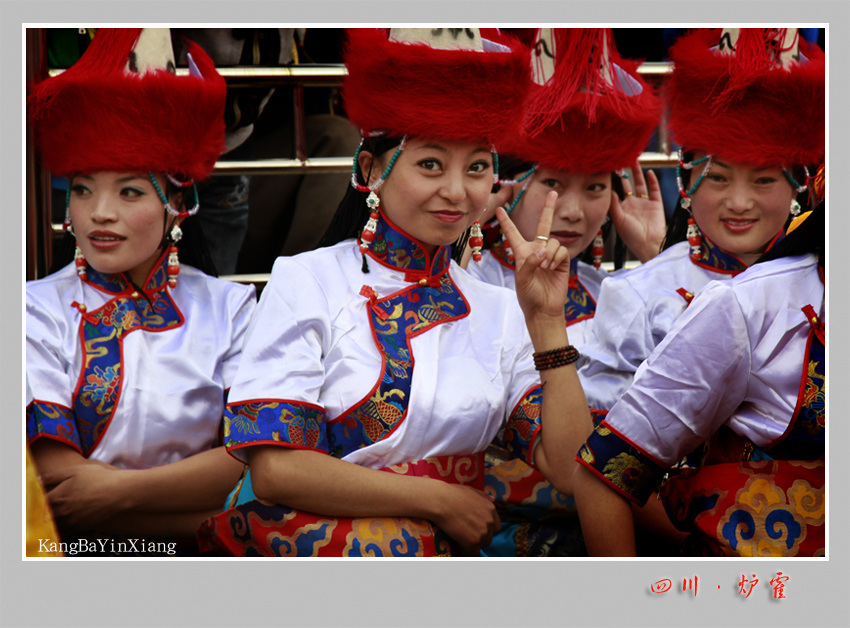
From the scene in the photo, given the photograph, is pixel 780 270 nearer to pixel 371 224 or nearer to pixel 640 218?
pixel 371 224

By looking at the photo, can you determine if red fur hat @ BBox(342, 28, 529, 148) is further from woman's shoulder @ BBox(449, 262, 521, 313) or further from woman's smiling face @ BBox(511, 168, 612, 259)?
woman's smiling face @ BBox(511, 168, 612, 259)

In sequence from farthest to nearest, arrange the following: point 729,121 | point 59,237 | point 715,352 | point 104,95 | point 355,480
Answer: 1. point 59,237
2. point 729,121
3. point 104,95
4. point 355,480
5. point 715,352

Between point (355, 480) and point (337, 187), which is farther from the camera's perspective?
point (337, 187)

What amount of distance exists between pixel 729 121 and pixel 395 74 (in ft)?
3.32

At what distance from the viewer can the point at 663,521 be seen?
222 cm

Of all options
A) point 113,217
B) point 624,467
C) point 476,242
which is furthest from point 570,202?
point 113,217

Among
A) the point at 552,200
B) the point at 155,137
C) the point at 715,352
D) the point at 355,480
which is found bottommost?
the point at 355,480

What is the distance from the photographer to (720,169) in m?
2.74

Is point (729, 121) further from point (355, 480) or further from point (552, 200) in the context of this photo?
point (355, 480)

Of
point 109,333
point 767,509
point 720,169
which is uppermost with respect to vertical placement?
point 720,169

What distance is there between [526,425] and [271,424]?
2.07 ft

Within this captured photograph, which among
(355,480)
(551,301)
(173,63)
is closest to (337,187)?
(173,63)

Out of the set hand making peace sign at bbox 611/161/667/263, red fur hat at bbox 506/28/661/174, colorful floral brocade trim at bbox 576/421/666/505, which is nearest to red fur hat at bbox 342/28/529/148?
red fur hat at bbox 506/28/661/174

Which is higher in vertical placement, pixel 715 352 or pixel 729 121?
pixel 729 121
